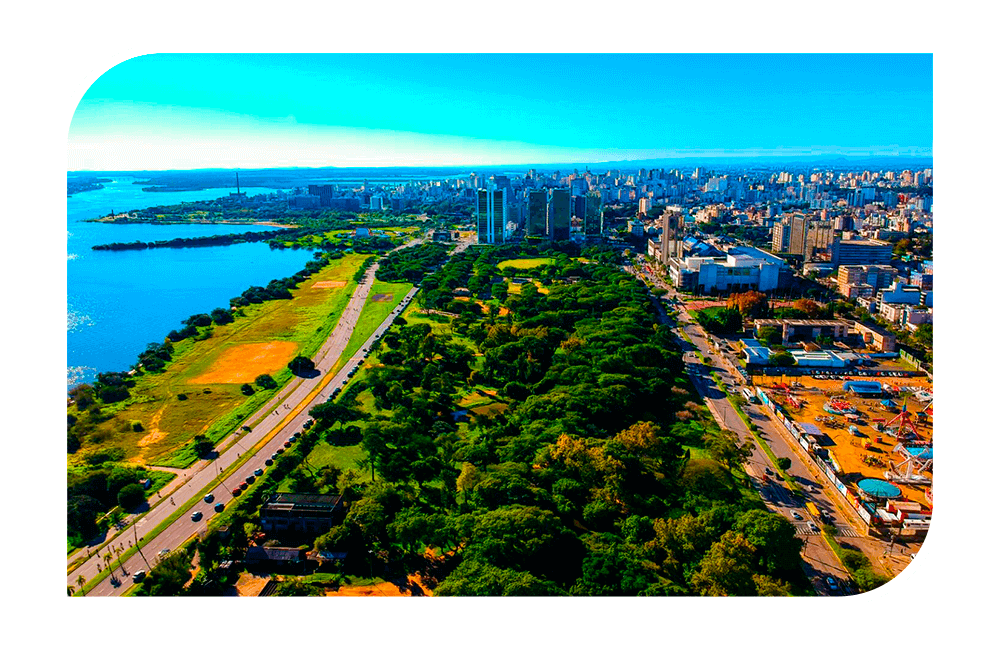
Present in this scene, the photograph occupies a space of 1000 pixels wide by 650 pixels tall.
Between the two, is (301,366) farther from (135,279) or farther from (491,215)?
(491,215)

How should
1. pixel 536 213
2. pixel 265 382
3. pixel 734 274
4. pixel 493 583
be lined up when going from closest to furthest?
pixel 493 583
pixel 265 382
pixel 734 274
pixel 536 213

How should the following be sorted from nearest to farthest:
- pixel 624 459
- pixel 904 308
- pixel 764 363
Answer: pixel 624 459
pixel 764 363
pixel 904 308

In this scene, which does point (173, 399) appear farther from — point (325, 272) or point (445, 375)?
point (325, 272)

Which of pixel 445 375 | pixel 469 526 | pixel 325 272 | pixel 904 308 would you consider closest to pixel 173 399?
pixel 445 375

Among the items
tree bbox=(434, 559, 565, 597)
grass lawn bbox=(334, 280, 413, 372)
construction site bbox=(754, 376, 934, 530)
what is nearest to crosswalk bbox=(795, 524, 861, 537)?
construction site bbox=(754, 376, 934, 530)

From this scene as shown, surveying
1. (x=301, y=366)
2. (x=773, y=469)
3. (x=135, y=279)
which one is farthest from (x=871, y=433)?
(x=135, y=279)
